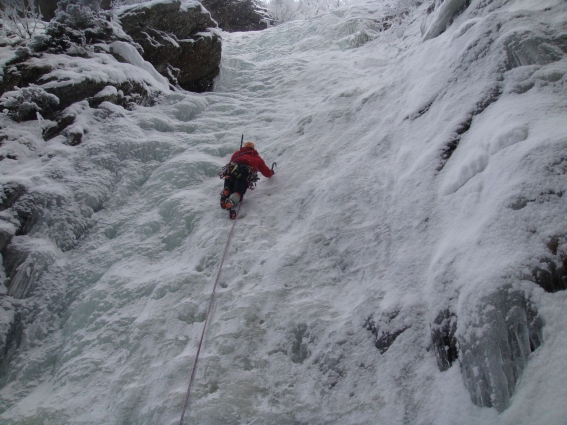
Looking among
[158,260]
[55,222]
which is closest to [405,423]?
[158,260]

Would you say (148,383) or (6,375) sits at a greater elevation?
(148,383)

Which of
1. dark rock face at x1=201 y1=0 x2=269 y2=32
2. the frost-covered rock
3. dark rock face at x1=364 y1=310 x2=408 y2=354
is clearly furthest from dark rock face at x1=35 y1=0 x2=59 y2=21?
dark rock face at x1=364 y1=310 x2=408 y2=354

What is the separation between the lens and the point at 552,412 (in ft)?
4.96

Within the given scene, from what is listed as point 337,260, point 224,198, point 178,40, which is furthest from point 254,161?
point 178,40

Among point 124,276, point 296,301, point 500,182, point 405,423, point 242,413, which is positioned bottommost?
point 124,276

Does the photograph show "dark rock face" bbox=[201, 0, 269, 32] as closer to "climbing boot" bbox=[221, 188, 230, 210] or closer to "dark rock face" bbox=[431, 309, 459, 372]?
"climbing boot" bbox=[221, 188, 230, 210]

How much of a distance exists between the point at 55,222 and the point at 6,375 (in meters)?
1.83

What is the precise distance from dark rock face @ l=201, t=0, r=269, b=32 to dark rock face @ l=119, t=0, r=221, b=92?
7780 mm

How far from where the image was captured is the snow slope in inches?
81.1

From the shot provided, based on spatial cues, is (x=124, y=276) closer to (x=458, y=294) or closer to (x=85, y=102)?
(x=458, y=294)

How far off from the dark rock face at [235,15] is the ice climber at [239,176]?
45.5 ft

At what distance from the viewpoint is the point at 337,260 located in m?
3.30

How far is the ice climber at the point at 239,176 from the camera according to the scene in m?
4.62

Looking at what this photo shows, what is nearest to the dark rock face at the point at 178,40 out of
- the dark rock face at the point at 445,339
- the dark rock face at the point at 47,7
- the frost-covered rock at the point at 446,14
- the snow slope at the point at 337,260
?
the dark rock face at the point at 47,7
